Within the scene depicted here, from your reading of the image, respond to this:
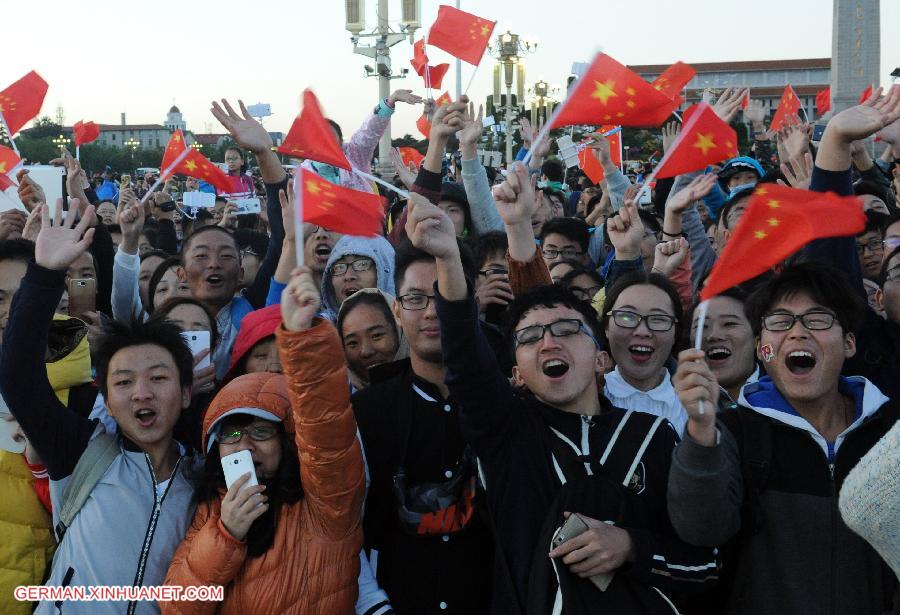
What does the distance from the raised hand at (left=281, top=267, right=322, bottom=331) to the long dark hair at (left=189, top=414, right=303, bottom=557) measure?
478 millimetres

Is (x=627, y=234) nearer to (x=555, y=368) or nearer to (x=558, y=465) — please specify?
(x=555, y=368)

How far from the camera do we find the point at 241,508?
2602mm

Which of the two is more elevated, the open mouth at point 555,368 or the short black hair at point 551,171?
the short black hair at point 551,171

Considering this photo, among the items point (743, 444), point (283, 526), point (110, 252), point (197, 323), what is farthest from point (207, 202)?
point (743, 444)

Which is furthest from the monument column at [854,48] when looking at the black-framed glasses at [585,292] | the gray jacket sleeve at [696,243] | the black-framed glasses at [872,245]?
the black-framed glasses at [585,292]

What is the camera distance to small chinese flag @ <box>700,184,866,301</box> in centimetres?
236

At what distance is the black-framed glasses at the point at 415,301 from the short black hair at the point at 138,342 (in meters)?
0.80

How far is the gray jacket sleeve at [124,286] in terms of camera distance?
4.49 meters

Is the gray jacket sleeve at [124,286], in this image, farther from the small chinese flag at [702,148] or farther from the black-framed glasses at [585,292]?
the small chinese flag at [702,148]

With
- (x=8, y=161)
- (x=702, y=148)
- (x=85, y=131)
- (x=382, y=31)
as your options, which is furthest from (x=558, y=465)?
(x=382, y=31)

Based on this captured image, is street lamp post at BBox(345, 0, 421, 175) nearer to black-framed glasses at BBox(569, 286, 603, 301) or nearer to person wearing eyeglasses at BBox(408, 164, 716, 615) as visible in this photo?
black-framed glasses at BBox(569, 286, 603, 301)

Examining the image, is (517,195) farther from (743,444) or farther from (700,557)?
(700,557)

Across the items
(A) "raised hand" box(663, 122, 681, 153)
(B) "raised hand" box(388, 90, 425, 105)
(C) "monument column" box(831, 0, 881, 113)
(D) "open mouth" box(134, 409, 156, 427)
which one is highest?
(C) "monument column" box(831, 0, 881, 113)

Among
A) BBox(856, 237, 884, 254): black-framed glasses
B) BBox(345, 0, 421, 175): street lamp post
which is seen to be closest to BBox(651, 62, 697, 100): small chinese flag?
BBox(856, 237, 884, 254): black-framed glasses
